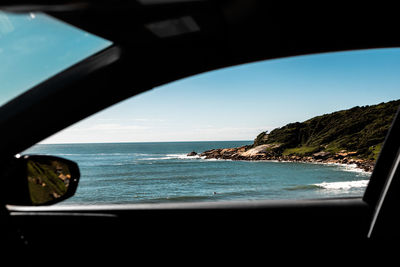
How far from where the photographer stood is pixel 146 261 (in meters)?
1.77

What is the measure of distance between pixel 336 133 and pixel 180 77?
67667mm

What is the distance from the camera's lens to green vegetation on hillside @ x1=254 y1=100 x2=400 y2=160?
51.4 meters

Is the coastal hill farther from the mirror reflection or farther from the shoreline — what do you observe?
the mirror reflection

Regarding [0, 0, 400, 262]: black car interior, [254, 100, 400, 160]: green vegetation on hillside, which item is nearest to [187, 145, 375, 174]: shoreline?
[254, 100, 400, 160]: green vegetation on hillside

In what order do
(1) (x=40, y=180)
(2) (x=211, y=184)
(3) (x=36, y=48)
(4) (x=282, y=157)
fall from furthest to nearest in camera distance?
(4) (x=282, y=157)
(2) (x=211, y=184)
(3) (x=36, y=48)
(1) (x=40, y=180)

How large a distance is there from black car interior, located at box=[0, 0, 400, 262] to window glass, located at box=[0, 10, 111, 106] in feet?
0.34

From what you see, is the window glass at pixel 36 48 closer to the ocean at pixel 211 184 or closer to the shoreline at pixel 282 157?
the ocean at pixel 211 184

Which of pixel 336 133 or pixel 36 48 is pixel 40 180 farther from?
pixel 336 133

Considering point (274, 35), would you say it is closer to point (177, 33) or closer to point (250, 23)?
point (250, 23)

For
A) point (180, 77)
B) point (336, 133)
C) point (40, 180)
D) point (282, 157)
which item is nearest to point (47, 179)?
point (40, 180)

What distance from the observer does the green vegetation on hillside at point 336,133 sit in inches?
2023

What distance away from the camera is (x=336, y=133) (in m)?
62.4

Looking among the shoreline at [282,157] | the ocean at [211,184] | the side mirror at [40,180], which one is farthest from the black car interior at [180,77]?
the shoreline at [282,157]

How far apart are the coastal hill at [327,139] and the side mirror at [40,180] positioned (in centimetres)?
5231
